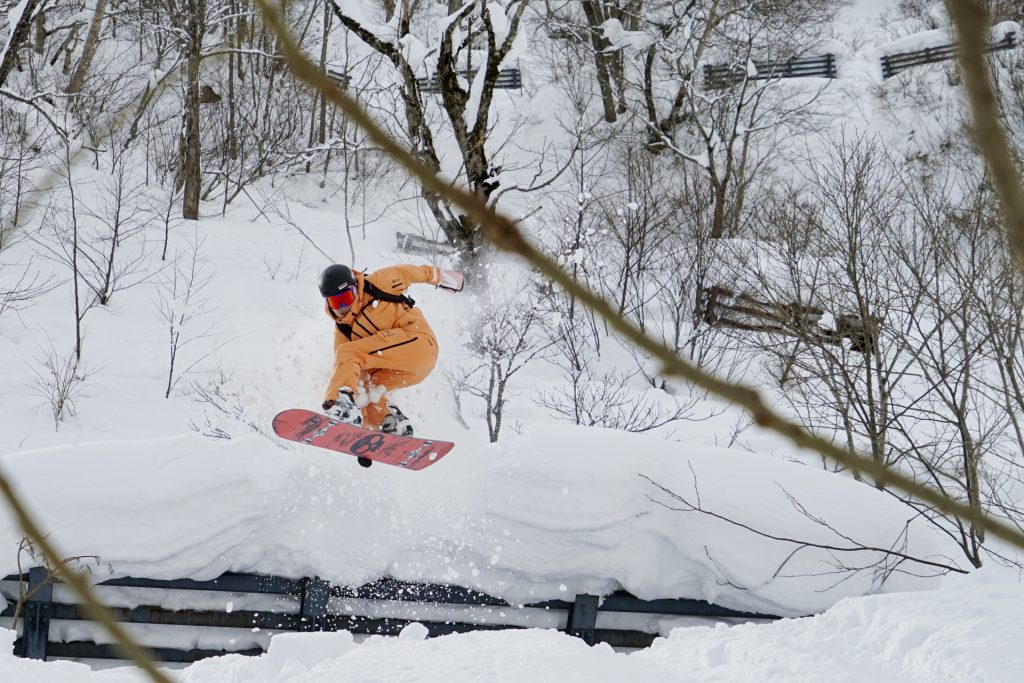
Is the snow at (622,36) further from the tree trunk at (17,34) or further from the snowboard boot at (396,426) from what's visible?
the snowboard boot at (396,426)

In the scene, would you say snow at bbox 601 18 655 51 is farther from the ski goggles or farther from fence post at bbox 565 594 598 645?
fence post at bbox 565 594 598 645

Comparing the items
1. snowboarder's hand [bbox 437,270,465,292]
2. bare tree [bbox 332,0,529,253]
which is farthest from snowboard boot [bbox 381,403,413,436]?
bare tree [bbox 332,0,529,253]

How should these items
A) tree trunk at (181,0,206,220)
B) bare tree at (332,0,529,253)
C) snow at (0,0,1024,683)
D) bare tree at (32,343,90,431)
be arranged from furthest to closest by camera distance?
tree trunk at (181,0,206,220)
bare tree at (332,0,529,253)
bare tree at (32,343,90,431)
snow at (0,0,1024,683)

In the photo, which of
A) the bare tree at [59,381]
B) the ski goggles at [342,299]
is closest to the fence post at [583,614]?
the ski goggles at [342,299]

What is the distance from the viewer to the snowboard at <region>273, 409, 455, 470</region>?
6.97 metres

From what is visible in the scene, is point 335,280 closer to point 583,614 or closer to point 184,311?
point 583,614

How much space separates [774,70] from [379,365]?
62.2 ft

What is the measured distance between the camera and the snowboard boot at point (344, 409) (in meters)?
7.08

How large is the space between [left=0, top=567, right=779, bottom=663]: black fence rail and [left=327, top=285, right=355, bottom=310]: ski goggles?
7.22 ft

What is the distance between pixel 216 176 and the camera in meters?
19.3

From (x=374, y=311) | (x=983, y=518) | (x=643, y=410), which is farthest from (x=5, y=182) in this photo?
(x=983, y=518)

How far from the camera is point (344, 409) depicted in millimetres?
7117

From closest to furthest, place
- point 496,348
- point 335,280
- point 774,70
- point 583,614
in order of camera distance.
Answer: point 583,614
point 335,280
point 496,348
point 774,70

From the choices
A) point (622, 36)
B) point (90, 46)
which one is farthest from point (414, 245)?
point (90, 46)
